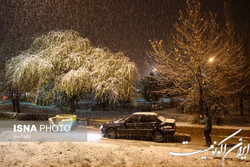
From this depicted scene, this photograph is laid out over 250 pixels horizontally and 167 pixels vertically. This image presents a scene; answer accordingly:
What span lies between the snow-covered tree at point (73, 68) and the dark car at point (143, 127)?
9.04 feet

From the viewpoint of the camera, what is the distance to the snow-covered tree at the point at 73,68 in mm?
13445

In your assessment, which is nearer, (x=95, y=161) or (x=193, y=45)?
(x=95, y=161)

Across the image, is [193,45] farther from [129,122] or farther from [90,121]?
[90,121]

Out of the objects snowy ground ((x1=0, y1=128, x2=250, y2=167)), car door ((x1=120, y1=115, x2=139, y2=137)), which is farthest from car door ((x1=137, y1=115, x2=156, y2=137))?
snowy ground ((x1=0, y1=128, x2=250, y2=167))

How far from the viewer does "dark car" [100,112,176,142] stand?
400 inches

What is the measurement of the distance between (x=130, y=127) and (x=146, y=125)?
2.97ft

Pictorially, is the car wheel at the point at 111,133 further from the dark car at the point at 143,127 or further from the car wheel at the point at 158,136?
the car wheel at the point at 158,136

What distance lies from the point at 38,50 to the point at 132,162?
12.3 m

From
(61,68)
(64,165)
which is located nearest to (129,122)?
(64,165)

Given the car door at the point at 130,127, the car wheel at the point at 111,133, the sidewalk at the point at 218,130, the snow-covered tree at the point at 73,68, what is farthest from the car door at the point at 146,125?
the snow-covered tree at the point at 73,68

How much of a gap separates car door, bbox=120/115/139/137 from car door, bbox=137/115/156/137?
0.77ft

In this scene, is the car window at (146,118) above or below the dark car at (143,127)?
above

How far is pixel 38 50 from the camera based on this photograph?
15.3 metres

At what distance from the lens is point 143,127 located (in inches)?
416
